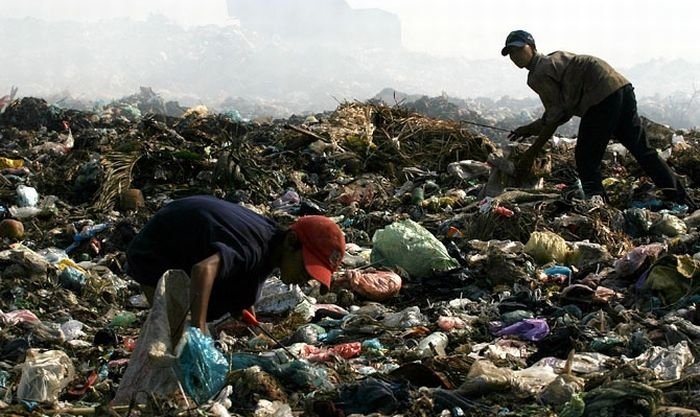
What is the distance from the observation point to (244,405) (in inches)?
119

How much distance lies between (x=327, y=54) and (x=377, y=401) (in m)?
55.6

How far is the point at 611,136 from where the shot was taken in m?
6.56

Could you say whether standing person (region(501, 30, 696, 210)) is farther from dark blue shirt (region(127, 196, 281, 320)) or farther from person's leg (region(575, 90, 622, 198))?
dark blue shirt (region(127, 196, 281, 320))

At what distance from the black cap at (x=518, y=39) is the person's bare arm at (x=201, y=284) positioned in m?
4.06

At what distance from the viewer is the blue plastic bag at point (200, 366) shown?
2.75m

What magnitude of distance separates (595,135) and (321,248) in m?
3.93

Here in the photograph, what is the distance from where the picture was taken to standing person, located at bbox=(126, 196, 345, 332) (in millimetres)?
2998

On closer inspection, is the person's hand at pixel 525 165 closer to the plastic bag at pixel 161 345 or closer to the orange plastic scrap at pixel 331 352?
the orange plastic scrap at pixel 331 352

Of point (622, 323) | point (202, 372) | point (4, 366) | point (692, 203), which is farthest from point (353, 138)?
point (202, 372)

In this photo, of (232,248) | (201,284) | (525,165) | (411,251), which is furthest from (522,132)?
(201,284)

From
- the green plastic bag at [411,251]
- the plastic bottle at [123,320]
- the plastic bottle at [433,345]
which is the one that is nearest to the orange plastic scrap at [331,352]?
the plastic bottle at [433,345]

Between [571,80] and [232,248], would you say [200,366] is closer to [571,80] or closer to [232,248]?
[232,248]

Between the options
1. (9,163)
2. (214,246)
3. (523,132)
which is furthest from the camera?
(9,163)

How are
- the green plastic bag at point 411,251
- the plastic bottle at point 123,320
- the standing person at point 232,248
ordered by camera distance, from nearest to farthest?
the standing person at point 232,248 → the plastic bottle at point 123,320 → the green plastic bag at point 411,251
